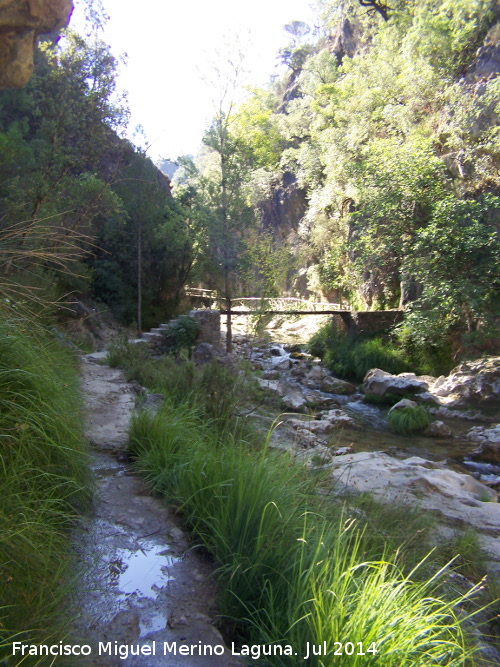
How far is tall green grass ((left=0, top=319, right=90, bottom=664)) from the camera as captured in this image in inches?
65.7

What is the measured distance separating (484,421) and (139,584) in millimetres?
8955

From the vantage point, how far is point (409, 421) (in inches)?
345

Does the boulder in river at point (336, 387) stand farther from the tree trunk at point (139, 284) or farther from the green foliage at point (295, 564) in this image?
the green foliage at point (295, 564)

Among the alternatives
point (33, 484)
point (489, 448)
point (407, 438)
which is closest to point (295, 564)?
point (33, 484)

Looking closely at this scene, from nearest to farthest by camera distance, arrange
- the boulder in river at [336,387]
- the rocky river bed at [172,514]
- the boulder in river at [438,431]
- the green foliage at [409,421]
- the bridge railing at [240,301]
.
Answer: the rocky river bed at [172,514], the boulder in river at [438,431], the green foliage at [409,421], the boulder in river at [336,387], the bridge railing at [240,301]

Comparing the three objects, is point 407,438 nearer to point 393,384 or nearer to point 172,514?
point 393,384

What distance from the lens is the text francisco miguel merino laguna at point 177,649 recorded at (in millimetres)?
1529

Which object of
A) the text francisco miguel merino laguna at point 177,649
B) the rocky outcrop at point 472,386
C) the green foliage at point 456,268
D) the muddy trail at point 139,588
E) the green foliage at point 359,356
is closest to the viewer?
the text francisco miguel merino laguna at point 177,649

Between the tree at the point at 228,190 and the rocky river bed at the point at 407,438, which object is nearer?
the rocky river bed at the point at 407,438

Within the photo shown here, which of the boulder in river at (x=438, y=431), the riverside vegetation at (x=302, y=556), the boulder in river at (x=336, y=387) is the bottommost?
the boulder in river at (x=438, y=431)

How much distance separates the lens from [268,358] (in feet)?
52.9

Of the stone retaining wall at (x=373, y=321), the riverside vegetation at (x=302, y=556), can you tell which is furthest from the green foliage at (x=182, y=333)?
the riverside vegetation at (x=302, y=556)

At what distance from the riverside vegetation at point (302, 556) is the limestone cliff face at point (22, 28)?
6.87 metres

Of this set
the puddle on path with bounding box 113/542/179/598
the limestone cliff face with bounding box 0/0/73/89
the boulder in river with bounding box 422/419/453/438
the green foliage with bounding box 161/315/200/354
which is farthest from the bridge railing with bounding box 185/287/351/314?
the puddle on path with bounding box 113/542/179/598
